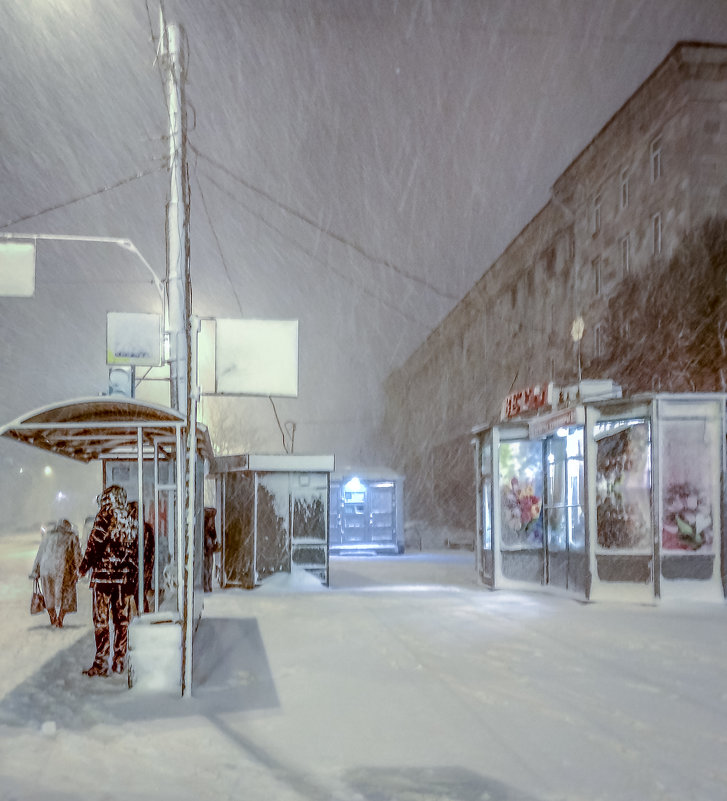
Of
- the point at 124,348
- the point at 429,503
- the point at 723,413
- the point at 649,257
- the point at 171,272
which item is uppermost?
the point at 649,257

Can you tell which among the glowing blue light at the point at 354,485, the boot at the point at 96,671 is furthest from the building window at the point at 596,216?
the boot at the point at 96,671

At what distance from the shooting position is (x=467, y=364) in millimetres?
45719

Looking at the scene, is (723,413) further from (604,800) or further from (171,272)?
(604,800)

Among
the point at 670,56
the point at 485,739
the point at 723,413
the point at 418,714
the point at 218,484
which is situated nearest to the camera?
the point at 485,739

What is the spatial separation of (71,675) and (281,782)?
3.97 m

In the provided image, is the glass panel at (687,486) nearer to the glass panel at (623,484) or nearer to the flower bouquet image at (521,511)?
the glass panel at (623,484)

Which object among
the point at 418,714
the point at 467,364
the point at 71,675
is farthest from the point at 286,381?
the point at 467,364

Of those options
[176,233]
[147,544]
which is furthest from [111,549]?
[176,233]

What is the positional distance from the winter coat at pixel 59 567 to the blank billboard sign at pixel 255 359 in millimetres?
3772

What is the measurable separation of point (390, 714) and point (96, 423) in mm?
3563

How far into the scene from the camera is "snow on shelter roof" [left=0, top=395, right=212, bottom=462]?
7188 mm

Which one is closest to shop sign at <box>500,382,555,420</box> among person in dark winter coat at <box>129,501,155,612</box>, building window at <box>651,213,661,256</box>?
person in dark winter coat at <box>129,501,155,612</box>

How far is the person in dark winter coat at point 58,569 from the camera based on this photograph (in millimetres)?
11773

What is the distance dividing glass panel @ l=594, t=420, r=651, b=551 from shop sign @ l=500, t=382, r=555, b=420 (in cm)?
142
